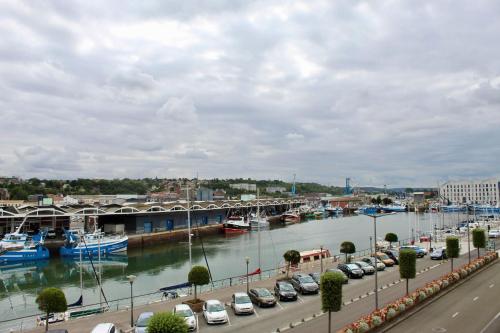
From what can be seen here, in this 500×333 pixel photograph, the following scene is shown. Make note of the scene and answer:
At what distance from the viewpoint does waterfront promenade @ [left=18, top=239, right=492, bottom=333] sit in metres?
19.9

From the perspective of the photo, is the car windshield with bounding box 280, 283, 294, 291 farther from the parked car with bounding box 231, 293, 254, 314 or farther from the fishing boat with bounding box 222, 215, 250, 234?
the fishing boat with bounding box 222, 215, 250, 234

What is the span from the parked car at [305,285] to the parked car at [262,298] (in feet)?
10.1

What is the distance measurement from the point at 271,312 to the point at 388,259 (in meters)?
18.9

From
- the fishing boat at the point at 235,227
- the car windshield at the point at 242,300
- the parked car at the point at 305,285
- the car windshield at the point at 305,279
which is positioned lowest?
the fishing boat at the point at 235,227

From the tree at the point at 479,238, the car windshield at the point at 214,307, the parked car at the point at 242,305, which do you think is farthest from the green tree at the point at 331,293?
the tree at the point at 479,238

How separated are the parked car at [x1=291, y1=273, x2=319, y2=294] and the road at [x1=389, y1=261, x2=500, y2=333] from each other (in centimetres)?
675

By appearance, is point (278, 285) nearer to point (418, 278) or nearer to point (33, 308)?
point (418, 278)

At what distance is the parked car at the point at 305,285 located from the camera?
1041 inches

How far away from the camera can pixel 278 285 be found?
2584 centimetres

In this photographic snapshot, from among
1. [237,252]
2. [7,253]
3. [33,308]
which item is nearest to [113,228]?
[7,253]

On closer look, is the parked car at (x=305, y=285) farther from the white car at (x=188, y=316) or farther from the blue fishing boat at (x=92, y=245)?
the blue fishing boat at (x=92, y=245)

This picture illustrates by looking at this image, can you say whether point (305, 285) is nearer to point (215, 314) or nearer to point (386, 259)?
point (215, 314)

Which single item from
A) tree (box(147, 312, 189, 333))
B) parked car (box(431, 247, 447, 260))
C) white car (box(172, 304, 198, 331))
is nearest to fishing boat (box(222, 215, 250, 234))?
parked car (box(431, 247, 447, 260))

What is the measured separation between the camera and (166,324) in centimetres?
1280
